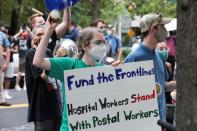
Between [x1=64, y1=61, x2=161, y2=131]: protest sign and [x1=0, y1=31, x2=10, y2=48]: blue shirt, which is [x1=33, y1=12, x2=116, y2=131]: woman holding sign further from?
[x1=0, y1=31, x2=10, y2=48]: blue shirt

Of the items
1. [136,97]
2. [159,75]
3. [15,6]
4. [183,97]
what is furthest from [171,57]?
[15,6]

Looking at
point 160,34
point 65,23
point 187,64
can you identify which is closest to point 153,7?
point 65,23

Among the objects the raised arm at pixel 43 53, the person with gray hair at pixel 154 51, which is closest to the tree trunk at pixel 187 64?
the raised arm at pixel 43 53

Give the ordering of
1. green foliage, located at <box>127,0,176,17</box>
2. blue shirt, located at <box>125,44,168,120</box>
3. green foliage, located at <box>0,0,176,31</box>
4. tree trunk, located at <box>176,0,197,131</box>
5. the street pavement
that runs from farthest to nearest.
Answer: green foliage, located at <box>127,0,176,17</box>
green foliage, located at <box>0,0,176,31</box>
the street pavement
blue shirt, located at <box>125,44,168,120</box>
tree trunk, located at <box>176,0,197,131</box>

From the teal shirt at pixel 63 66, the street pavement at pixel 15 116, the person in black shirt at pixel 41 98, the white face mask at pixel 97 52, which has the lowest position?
the street pavement at pixel 15 116

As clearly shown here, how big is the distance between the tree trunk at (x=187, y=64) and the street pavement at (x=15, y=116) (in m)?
8.30

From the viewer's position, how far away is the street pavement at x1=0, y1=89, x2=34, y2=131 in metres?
11.0

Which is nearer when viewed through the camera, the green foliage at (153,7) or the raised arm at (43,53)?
the raised arm at (43,53)

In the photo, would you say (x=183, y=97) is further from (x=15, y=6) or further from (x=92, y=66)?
(x=15, y=6)

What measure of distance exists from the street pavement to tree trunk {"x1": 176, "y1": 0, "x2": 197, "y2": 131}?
8304 millimetres

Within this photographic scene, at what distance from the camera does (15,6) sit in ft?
117

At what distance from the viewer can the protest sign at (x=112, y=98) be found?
14.6 feet

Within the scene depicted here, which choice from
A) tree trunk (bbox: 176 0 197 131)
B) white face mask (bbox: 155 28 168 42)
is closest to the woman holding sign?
white face mask (bbox: 155 28 168 42)

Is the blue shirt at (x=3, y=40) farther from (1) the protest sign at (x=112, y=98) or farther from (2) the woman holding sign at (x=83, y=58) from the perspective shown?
(1) the protest sign at (x=112, y=98)
